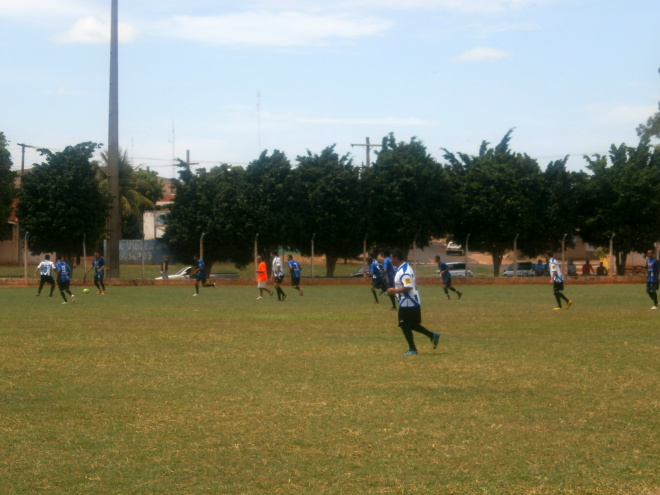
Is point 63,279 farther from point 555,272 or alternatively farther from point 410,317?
point 410,317

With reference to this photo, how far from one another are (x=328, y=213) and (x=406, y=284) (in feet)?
120

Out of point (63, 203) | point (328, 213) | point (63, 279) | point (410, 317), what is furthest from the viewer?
point (328, 213)

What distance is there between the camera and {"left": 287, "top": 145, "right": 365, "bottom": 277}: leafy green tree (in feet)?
168

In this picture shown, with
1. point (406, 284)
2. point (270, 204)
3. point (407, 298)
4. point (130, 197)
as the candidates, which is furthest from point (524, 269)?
point (406, 284)

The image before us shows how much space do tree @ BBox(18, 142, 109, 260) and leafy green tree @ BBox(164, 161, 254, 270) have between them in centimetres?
418

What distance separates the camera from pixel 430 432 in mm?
8531

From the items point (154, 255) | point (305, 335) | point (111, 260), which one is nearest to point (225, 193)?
point (111, 260)

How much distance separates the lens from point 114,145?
47.4 metres

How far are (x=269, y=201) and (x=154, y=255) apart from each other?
1387 centimetres

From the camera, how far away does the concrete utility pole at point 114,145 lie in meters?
46.2

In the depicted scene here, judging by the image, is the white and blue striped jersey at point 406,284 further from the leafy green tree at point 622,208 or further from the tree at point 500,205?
the leafy green tree at point 622,208

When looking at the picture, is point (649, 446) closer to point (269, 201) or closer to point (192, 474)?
point (192, 474)

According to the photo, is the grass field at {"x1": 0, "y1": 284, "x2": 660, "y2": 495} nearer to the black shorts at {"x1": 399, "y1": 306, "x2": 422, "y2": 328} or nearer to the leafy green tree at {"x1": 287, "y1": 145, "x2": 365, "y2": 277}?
the black shorts at {"x1": 399, "y1": 306, "x2": 422, "y2": 328}

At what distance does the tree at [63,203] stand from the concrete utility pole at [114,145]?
2.75 meters
